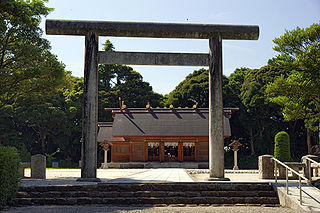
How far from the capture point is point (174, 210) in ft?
25.7

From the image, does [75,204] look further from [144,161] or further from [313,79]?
[144,161]

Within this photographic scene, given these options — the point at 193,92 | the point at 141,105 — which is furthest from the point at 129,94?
the point at 193,92

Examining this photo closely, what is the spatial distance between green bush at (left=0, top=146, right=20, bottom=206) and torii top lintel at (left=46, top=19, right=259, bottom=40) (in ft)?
13.4

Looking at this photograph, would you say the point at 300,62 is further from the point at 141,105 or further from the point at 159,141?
the point at 141,105

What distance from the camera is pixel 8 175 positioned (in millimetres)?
8352

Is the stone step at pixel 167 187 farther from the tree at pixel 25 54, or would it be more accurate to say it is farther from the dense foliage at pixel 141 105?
the dense foliage at pixel 141 105

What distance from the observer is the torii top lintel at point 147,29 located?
10773 millimetres

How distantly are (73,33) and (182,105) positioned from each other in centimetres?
3071

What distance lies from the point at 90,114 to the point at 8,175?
3.10m

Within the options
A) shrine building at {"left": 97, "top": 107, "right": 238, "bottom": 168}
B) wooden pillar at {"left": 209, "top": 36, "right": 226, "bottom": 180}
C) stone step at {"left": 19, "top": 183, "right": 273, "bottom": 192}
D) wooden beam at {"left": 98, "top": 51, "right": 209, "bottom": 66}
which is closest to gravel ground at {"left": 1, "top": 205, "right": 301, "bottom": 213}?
stone step at {"left": 19, "top": 183, "right": 273, "bottom": 192}

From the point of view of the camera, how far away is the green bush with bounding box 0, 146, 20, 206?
804 centimetres

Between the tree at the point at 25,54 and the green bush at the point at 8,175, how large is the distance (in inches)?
239

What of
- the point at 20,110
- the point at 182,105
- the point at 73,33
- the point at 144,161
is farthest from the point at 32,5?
the point at 182,105

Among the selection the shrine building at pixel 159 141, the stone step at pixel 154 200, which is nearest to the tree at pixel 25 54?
the stone step at pixel 154 200
